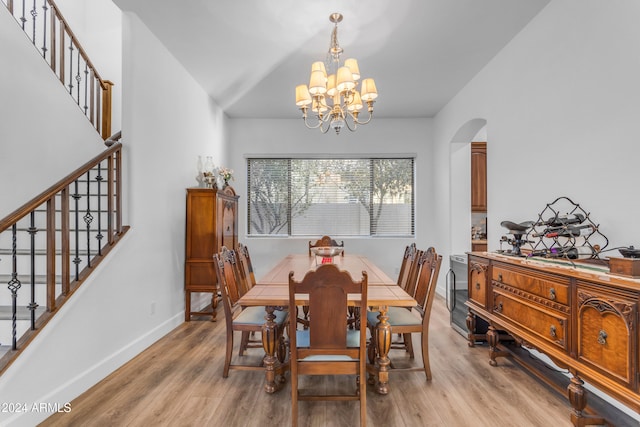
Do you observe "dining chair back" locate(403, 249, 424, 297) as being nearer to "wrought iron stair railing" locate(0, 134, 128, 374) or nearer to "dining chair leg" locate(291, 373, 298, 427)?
"dining chair leg" locate(291, 373, 298, 427)

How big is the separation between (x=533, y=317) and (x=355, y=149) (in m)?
4.14

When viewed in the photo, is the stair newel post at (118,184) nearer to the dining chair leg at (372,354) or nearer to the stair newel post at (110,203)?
the stair newel post at (110,203)

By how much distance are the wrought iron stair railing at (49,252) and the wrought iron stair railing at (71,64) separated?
966 millimetres

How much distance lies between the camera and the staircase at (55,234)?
1934 millimetres

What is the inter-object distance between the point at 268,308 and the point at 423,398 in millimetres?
1242

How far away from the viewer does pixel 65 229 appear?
226 cm

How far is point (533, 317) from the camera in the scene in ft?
7.09

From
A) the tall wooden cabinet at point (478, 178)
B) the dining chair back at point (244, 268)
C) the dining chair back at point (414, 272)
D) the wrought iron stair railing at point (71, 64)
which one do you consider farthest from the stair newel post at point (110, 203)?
the tall wooden cabinet at point (478, 178)

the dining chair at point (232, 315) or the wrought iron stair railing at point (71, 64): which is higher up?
the wrought iron stair railing at point (71, 64)

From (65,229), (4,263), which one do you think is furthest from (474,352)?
(4,263)

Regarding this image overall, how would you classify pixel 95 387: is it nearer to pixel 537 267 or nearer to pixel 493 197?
pixel 537 267

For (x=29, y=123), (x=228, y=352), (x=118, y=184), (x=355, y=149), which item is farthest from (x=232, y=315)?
(x=355, y=149)

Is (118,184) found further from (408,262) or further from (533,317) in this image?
(533,317)

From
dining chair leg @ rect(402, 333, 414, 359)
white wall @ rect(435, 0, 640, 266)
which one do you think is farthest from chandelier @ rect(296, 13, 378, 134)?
dining chair leg @ rect(402, 333, 414, 359)
